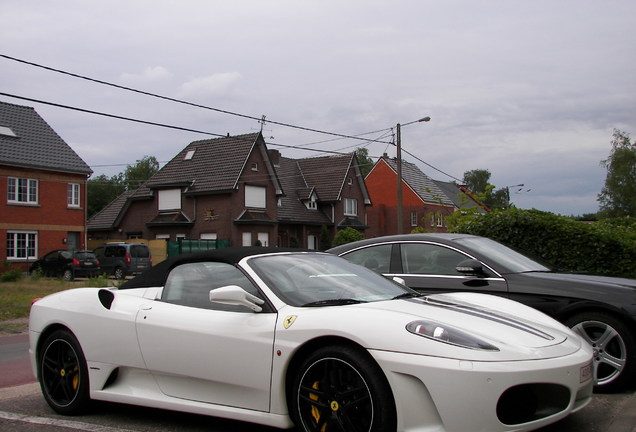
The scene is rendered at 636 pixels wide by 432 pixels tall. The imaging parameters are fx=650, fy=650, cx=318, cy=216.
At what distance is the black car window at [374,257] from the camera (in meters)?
7.25

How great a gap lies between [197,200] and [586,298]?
133 ft

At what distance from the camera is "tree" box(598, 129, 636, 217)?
2443 inches

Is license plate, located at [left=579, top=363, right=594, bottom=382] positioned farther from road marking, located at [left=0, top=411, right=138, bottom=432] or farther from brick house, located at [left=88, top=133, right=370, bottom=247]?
brick house, located at [left=88, top=133, right=370, bottom=247]

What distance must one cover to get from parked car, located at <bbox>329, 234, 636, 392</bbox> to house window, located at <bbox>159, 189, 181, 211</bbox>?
39115 mm

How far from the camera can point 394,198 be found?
6200cm

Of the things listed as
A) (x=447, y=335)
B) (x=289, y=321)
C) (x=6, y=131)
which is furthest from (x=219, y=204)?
(x=447, y=335)

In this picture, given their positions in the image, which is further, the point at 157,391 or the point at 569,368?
the point at 157,391

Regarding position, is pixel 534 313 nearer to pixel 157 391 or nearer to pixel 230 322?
pixel 230 322

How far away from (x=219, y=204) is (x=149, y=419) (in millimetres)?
39086

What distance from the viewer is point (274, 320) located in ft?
13.9

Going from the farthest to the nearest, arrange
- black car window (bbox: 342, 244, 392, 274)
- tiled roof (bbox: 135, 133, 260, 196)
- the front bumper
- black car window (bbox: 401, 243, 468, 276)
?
tiled roof (bbox: 135, 133, 260, 196)
black car window (bbox: 342, 244, 392, 274)
black car window (bbox: 401, 243, 468, 276)
the front bumper

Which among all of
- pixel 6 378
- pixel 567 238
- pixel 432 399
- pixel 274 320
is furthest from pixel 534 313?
pixel 567 238

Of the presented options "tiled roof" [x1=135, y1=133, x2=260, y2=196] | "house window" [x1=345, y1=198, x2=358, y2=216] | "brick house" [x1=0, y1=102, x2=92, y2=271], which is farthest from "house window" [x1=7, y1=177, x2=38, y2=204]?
"house window" [x1=345, y1=198, x2=358, y2=216]

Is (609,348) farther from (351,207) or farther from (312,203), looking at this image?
(351,207)
